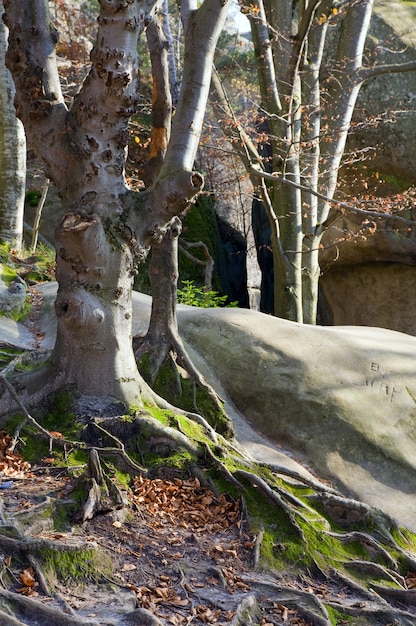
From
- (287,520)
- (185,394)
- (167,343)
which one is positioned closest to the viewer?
(287,520)

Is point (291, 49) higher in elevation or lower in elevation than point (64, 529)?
higher

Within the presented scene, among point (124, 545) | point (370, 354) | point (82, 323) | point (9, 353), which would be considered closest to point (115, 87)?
point (82, 323)

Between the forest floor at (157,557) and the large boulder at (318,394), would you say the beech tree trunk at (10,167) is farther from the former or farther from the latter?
the forest floor at (157,557)

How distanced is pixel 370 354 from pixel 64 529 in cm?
487

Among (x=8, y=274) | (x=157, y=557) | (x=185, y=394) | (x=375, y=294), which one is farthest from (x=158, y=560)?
(x=375, y=294)

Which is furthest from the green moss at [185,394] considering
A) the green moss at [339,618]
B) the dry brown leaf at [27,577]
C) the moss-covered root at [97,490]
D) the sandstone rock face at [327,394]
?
the dry brown leaf at [27,577]

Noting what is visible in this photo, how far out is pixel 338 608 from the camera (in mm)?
4562

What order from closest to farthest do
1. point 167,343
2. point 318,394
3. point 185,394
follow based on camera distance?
1. point 185,394
2. point 167,343
3. point 318,394

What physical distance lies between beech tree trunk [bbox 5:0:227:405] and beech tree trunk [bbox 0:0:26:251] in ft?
22.2

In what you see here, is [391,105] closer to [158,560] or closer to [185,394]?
[185,394]

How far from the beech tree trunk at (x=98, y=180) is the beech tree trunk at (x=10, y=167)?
6753mm

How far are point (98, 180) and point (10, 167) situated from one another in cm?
740

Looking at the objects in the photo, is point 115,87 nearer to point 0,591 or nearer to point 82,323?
point 82,323

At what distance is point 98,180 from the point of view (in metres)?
5.89
